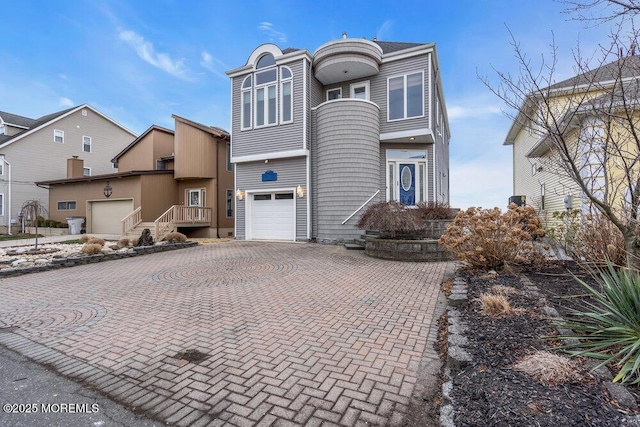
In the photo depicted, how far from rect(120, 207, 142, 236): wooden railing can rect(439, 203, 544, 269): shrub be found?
16.3 metres

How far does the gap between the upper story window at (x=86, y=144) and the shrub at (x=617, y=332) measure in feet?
110

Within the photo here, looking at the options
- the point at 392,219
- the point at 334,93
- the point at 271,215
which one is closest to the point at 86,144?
the point at 271,215

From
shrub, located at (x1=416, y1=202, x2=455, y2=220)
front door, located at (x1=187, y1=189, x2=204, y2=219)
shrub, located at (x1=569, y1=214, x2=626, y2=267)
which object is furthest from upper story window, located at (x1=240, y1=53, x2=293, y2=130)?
shrub, located at (x1=569, y1=214, x2=626, y2=267)

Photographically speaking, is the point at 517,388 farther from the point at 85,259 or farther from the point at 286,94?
the point at 286,94

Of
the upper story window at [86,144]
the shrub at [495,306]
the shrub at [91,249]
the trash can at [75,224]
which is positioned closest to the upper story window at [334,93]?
the shrub at [91,249]

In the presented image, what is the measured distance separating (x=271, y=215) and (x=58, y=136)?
22.6 m

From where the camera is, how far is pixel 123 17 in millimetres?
12984

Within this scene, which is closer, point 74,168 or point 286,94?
point 286,94

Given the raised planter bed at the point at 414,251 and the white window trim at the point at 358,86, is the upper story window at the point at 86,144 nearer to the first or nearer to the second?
the white window trim at the point at 358,86

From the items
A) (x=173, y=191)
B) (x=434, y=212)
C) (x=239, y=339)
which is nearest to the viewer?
(x=239, y=339)

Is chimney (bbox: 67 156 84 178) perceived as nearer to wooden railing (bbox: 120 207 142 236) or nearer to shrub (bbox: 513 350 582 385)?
wooden railing (bbox: 120 207 142 236)

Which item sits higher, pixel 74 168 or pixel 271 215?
pixel 74 168

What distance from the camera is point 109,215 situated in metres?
19.5

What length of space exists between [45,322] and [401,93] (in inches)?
527
